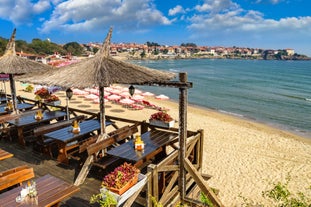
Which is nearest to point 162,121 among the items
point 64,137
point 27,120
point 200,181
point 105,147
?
point 105,147

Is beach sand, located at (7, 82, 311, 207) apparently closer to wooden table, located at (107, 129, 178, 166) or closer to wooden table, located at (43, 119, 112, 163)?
wooden table, located at (107, 129, 178, 166)

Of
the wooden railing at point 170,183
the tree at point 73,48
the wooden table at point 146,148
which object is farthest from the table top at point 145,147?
the tree at point 73,48

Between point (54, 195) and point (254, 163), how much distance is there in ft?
31.0

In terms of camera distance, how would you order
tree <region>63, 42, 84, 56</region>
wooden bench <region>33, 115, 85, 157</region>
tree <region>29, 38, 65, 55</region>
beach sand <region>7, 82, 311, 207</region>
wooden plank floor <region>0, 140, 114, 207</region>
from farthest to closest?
tree <region>63, 42, 84, 56</region> < tree <region>29, 38, 65, 55</region> < beach sand <region>7, 82, 311, 207</region> < wooden bench <region>33, 115, 85, 157</region> < wooden plank floor <region>0, 140, 114, 207</region>

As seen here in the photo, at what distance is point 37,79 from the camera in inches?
246

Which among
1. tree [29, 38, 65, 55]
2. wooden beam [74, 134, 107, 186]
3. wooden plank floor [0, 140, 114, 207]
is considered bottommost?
wooden plank floor [0, 140, 114, 207]

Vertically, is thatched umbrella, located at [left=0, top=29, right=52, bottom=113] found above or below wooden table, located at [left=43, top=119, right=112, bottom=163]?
above

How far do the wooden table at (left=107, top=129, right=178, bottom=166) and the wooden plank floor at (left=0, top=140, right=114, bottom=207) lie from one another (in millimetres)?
848

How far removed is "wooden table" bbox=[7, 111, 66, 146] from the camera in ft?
25.9

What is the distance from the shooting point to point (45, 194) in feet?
13.4

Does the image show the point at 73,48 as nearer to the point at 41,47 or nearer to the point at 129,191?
the point at 41,47

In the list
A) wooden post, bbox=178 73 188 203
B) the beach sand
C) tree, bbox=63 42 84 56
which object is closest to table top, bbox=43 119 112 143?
wooden post, bbox=178 73 188 203

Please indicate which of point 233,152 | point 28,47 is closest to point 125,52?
point 28,47

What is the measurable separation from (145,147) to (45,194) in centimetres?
259
